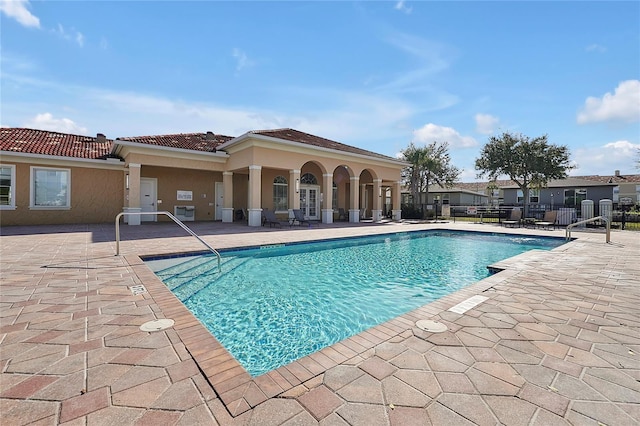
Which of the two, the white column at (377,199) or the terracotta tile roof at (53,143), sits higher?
the terracotta tile roof at (53,143)

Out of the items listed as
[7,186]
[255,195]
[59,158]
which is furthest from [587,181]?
[7,186]

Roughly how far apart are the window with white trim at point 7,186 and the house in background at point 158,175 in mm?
31

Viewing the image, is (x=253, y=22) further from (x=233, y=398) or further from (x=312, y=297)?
(x=233, y=398)

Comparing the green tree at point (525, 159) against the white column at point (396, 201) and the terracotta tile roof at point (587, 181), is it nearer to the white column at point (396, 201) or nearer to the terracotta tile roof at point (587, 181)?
the terracotta tile roof at point (587, 181)

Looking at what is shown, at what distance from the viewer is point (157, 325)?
119 inches

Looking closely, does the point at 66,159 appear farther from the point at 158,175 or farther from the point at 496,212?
the point at 496,212

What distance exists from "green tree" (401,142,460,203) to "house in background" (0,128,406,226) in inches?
439

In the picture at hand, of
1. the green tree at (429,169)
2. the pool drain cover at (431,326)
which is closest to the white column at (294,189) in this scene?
the pool drain cover at (431,326)

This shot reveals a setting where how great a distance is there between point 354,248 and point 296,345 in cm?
660

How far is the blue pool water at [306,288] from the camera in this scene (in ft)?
11.8

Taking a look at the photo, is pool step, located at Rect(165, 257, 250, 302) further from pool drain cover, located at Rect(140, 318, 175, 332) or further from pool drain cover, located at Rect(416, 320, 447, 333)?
pool drain cover, located at Rect(416, 320, 447, 333)

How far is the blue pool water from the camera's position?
360cm

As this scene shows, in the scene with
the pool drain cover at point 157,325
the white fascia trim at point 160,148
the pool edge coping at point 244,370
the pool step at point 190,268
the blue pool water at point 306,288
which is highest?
the white fascia trim at point 160,148

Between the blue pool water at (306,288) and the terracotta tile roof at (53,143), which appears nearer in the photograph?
the blue pool water at (306,288)
